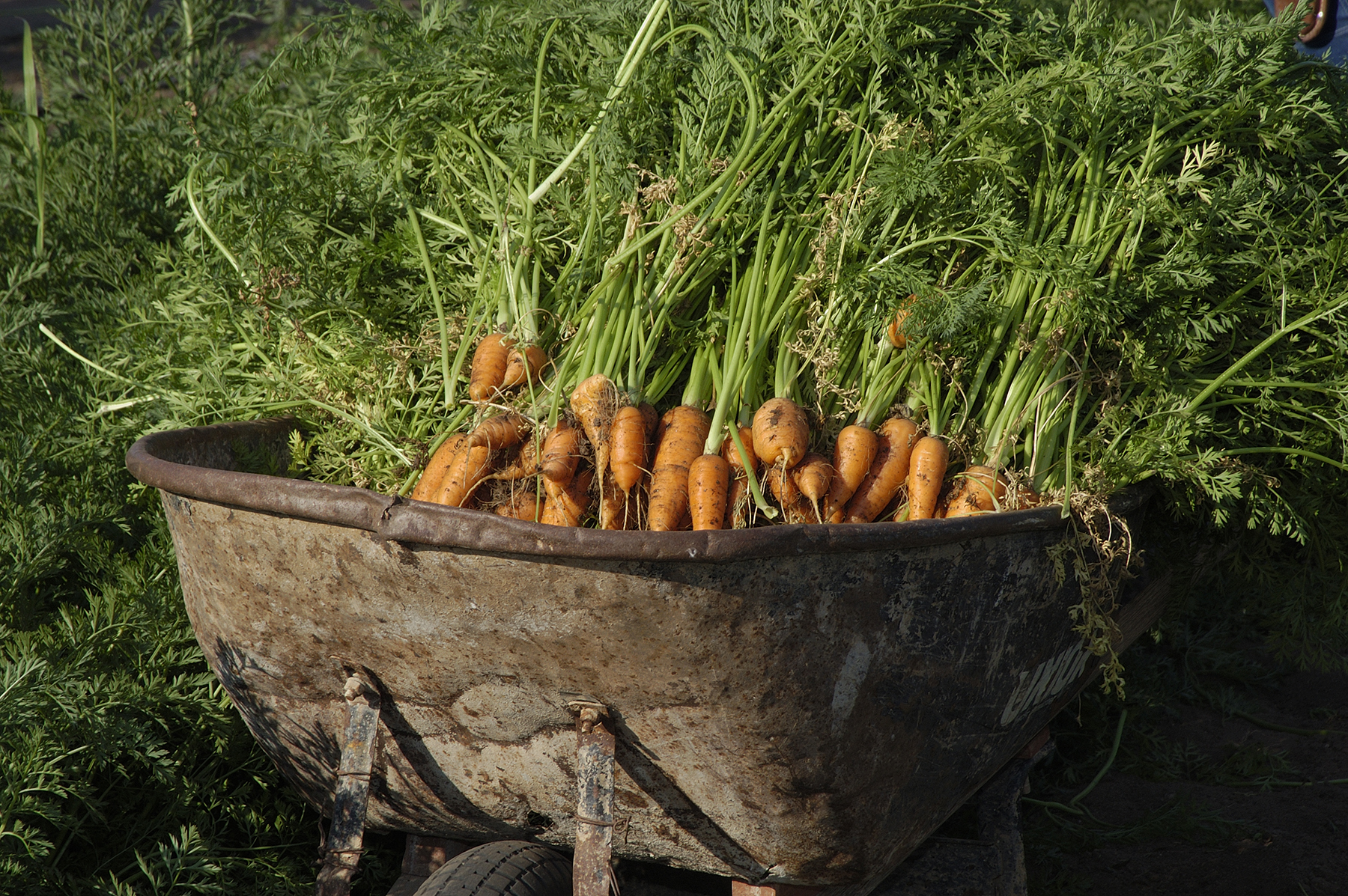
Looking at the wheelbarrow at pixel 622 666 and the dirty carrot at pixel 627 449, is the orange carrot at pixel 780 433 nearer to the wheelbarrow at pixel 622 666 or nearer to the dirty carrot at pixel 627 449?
the dirty carrot at pixel 627 449

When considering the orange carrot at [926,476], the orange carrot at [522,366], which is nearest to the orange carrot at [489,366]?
the orange carrot at [522,366]

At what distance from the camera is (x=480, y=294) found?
2246mm

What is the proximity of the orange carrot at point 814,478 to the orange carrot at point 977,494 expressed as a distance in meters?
0.26

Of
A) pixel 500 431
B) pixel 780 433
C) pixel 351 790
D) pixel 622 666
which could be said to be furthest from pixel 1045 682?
pixel 351 790

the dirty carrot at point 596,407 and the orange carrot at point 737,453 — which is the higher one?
the dirty carrot at point 596,407

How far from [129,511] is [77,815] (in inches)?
36.0

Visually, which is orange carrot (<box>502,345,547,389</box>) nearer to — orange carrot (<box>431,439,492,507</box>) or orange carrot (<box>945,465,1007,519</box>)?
orange carrot (<box>431,439,492,507</box>)

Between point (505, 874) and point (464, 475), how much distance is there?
30.4 inches

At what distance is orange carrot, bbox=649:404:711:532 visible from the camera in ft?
6.12

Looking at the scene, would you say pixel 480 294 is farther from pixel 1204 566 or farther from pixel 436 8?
pixel 1204 566

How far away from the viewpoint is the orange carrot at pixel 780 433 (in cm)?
187

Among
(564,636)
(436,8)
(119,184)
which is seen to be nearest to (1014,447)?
(564,636)

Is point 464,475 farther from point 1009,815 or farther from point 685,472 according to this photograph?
Result: point 1009,815

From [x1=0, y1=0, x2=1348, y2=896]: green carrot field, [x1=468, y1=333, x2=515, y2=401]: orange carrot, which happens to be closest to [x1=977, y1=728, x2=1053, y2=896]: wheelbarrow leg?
[x1=0, y1=0, x2=1348, y2=896]: green carrot field
